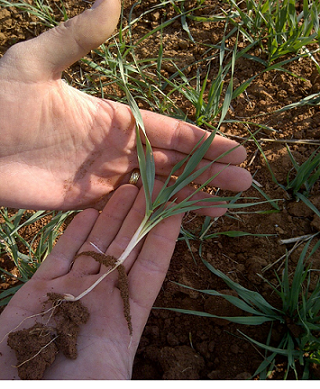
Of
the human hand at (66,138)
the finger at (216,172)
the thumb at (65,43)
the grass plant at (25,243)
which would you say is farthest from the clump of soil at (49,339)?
the thumb at (65,43)

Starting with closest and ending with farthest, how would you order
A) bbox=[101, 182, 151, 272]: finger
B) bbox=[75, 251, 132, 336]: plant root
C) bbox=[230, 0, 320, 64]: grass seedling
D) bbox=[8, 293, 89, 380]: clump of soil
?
bbox=[8, 293, 89, 380]: clump of soil, bbox=[75, 251, 132, 336]: plant root, bbox=[101, 182, 151, 272]: finger, bbox=[230, 0, 320, 64]: grass seedling

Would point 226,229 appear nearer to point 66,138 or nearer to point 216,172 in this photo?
Answer: point 216,172

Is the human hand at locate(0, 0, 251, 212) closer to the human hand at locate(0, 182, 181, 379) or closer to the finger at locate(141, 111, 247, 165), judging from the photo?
the finger at locate(141, 111, 247, 165)

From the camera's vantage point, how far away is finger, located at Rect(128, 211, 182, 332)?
1.30 meters

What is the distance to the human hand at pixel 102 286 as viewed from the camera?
1.20m

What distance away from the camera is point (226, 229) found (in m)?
1.59

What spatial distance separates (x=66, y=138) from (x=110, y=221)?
41cm

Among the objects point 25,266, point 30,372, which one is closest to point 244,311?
point 30,372

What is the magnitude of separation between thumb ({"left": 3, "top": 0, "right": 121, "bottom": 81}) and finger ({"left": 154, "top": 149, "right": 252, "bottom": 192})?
20.4 inches

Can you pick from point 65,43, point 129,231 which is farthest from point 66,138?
point 129,231

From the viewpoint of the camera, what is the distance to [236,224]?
1589 mm

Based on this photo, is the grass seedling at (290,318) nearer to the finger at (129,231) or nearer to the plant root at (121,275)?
the plant root at (121,275)

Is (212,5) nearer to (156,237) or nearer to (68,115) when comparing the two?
(68,115)

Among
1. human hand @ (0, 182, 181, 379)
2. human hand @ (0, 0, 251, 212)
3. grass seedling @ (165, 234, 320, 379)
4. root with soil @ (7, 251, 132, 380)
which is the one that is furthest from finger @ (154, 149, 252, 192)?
root with soil @ (7, 251, 132, 380)
